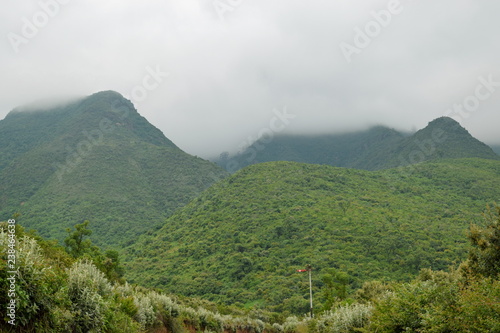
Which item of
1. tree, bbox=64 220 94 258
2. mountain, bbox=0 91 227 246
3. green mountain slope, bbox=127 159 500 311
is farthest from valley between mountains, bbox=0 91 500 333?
mountain, bbox=0 91 227 246

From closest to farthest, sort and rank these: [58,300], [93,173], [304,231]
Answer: [58,300] → [304,231] → [93,173]

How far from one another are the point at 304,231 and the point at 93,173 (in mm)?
74835

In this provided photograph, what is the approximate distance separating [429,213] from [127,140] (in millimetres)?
123463

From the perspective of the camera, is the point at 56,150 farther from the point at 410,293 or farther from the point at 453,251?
the point at 410,293

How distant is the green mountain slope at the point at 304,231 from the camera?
6381cm

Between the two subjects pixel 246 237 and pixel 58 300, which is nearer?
pixel 58 300

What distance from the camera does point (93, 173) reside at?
115375mm

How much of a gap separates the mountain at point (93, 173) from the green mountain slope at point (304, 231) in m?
16.8

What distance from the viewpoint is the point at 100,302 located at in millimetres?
8445

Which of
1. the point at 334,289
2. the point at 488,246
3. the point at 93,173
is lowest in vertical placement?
the point at 334,289

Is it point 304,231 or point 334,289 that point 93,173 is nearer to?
point 304,231

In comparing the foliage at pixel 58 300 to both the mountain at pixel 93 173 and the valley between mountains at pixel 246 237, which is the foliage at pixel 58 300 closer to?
the valley between mountains at pixel 246 237

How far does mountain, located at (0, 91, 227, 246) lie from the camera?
311 feet

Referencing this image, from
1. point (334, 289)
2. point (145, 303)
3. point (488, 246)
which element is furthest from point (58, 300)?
point (334, 289)
